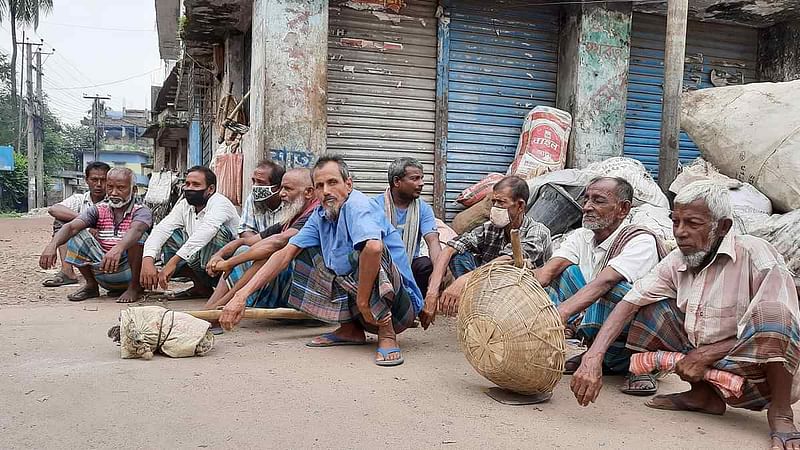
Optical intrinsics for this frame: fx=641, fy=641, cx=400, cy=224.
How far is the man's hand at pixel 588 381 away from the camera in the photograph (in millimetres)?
2420

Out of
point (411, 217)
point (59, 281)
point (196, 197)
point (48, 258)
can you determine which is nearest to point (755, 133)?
point (411, 217)

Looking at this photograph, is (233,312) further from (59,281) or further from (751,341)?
(59,281)

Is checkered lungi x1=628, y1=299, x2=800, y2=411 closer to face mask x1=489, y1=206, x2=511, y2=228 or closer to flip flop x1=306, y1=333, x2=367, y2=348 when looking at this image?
face mask x1=489, y1=206, x2=511, y2=228

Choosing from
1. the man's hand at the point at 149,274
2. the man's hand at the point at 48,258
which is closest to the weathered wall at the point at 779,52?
the man's hand at the point at 149,274

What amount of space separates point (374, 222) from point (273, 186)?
60.0 inches

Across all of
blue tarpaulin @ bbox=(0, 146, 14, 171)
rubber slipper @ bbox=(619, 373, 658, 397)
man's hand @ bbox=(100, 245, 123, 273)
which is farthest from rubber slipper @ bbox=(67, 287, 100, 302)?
blue tarpaulin @ bbox=(0, 146, 14, 171)

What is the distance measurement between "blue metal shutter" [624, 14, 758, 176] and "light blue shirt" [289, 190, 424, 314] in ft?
15.7

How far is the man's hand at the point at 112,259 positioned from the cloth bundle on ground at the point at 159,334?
62.2 inches

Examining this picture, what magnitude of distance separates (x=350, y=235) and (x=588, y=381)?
144cm

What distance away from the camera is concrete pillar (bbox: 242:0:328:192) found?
5801 mm

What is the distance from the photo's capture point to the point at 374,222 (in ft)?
10.8

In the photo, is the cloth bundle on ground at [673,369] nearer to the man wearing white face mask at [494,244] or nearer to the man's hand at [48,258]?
the man wearing white face mask at [494,244]

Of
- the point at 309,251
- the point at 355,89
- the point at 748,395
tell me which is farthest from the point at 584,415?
the point at 355,89

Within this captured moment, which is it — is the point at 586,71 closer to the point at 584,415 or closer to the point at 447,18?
the point at 447,18
